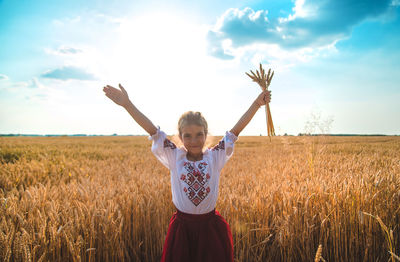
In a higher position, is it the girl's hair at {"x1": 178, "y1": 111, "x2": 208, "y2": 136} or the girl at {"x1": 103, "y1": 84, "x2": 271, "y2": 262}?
the girl's hair at {"x1": 178, "y1": 111, "x2": 208, "y2": 136}

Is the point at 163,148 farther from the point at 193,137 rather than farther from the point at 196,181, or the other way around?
the point at 196,181

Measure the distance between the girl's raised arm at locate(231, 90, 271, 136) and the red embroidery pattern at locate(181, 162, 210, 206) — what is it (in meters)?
0.49

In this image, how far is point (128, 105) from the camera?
1.93m

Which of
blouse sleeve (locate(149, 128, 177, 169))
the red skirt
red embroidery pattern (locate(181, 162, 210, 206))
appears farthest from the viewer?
blouse sleeve (locate(149, 128, 177, 169))

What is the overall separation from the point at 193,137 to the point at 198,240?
31.7 inches

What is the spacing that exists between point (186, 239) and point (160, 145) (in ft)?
2.52

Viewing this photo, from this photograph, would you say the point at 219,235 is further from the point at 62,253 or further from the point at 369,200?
the point at 369,200

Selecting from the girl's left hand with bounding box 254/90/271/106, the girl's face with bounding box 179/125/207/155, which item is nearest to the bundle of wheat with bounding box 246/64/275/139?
the girl's left hand with bounding box 254/90/271/106

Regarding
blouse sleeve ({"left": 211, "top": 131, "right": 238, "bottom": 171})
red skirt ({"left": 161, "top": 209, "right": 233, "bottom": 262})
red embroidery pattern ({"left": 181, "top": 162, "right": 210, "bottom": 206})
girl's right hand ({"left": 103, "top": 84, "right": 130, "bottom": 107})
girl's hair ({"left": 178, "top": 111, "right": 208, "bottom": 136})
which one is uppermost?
girl's right hand ({"left": 103, "top": 84, "right": 130, "bottom": 107})

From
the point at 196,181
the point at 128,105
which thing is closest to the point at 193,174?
the point at 196,181

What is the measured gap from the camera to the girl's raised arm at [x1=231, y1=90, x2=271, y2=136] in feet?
7.00

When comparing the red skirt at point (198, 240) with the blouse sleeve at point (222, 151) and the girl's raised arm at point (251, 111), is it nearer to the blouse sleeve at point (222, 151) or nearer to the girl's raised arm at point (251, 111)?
the blouse sleeve at point (222, 151)

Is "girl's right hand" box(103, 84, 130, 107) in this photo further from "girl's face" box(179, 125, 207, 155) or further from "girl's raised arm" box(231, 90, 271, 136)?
"girl's raised arm" box(231, 90, 271, 136)

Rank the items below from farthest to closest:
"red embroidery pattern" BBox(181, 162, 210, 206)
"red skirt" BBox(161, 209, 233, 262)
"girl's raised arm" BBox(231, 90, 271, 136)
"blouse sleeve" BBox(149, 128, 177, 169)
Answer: "girl's raised arm" BBox(231, 90, 271, 136), "blouse sleeve" BBox(149, 128, 177, 169), "red embroidery pattern" BBox(181, 162, 210, 206), "red skirt" BBox(161, 209, 233, 262)
